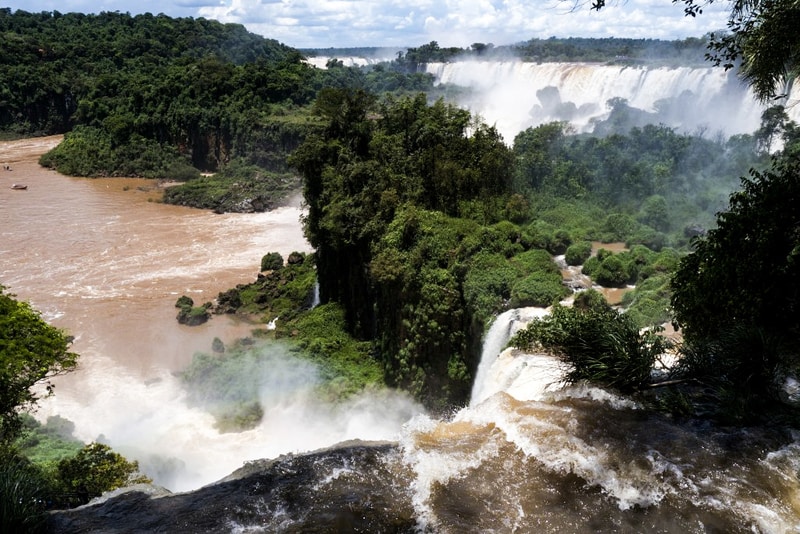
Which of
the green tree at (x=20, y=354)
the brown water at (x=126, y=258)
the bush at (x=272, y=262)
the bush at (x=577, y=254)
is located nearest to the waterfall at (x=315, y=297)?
the brown water at (x=126, y=258)

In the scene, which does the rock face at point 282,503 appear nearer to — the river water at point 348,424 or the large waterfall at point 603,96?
the river water at point 348,424

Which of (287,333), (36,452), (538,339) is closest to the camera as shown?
(538,339)

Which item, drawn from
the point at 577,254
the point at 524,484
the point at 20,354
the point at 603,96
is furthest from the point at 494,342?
the point at 603,96

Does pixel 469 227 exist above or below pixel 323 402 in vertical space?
above

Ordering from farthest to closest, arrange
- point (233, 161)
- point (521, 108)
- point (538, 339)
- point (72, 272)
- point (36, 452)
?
point (521, 108), point (233, 161), point (72, 272), point (36, 452), point (538, 339)

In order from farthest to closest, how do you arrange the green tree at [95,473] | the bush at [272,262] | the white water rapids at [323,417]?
the bush at [272,262] → the green tree at [95,473] → the white water rapids at [323,417]

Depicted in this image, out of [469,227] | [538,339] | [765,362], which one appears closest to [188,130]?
[469,227]

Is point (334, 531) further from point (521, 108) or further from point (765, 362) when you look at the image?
point (521, 108)
